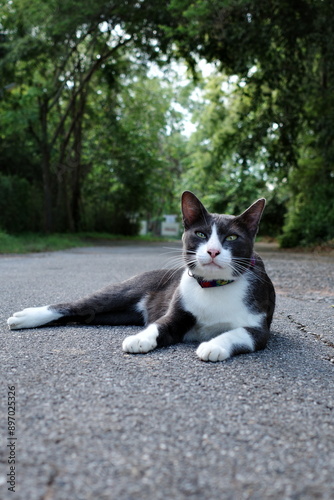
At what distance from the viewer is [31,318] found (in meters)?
3.18

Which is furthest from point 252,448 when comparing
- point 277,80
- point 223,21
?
point 277,80

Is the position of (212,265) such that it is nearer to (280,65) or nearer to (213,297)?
(213,297)

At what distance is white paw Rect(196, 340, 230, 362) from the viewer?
8.15ft

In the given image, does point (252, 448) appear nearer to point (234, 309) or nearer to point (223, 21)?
point (234, 309)

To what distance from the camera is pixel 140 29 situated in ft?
50.5

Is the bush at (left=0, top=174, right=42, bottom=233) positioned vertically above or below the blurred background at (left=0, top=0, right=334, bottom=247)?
below

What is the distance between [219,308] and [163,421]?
1.21m

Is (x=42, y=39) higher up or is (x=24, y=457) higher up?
(x=42, y=39)

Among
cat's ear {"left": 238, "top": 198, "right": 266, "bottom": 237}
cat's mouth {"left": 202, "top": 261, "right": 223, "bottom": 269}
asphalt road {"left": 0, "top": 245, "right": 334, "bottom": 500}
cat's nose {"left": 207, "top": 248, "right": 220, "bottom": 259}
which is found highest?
cat's ear {"left": 238, "top": 198, "right": 266, "bottom": 237}

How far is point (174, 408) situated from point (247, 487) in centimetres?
56

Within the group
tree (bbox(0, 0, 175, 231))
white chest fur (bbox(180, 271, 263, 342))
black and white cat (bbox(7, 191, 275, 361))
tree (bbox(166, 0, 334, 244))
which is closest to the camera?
black and white cat (bbox(7, 191, 275, 361))

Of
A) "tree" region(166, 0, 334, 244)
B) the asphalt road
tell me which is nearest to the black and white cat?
the asphalt road

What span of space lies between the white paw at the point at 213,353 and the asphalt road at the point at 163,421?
0.14 feet

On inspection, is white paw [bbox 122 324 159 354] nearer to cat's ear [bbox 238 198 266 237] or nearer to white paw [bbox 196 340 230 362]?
white paw [bbox 196 340 230 362]
